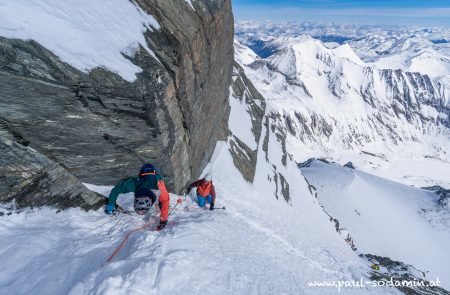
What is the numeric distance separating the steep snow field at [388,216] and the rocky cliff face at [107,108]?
170 feet

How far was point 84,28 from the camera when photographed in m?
11.5

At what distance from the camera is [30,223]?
421 inches

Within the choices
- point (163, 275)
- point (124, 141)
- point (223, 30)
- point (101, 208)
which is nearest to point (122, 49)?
point (124, 141)

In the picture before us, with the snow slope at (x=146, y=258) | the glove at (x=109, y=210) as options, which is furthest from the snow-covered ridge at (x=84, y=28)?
the snow slope at (x=146, y=258)

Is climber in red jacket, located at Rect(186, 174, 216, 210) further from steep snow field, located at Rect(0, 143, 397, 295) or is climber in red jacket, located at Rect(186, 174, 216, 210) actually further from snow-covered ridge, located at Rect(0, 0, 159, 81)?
snow-covered ridge, located at Rect(0, 0, 159, 81)

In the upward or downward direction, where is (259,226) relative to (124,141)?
downward

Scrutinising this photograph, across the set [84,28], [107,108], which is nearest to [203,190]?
[107,108]

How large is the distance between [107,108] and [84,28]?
274 centimetres

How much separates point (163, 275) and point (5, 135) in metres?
6.27

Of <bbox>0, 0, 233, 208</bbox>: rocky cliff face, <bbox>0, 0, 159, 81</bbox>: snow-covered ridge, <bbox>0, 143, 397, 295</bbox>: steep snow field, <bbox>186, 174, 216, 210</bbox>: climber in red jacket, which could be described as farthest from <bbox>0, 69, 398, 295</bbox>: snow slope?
<bbox>0, 0, 159, 81</bbox>: snow-covered ridge

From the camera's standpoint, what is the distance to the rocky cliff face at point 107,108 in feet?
32.5

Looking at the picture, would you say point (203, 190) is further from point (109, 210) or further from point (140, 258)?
point (140, 258)

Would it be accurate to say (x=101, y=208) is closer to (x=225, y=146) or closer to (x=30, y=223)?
(x=30, y=223)

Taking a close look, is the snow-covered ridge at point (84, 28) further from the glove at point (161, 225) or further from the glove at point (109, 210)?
the glove at point (161, 225)
